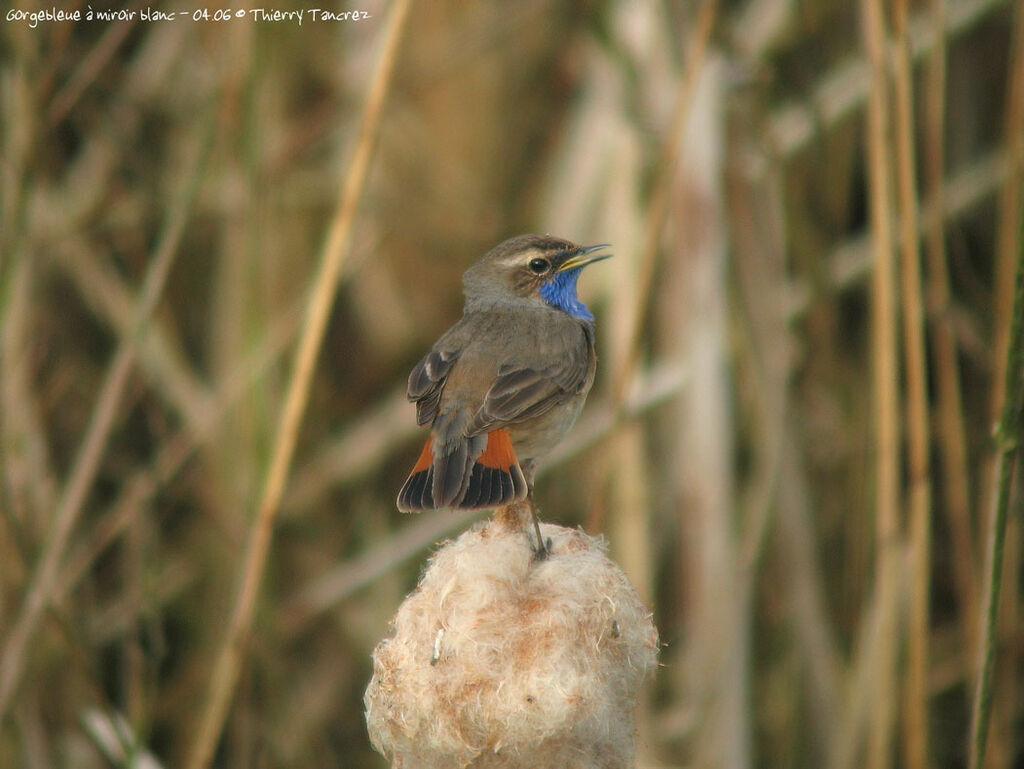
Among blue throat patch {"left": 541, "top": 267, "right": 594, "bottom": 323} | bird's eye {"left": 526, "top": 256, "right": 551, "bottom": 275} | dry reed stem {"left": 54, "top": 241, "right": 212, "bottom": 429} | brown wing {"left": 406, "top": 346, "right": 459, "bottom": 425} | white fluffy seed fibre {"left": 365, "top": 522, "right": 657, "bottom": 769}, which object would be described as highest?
dry reed stem {"left": 54, "top": 241, "right": 212, "bottom": 429}

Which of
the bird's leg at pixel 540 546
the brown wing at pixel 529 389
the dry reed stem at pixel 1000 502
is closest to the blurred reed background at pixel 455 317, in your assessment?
the brown wing at pixel 529 389

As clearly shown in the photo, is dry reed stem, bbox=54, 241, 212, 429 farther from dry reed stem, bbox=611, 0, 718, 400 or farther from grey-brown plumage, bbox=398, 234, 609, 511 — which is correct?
dry reed stem, bbox=611, 0, 718, 400

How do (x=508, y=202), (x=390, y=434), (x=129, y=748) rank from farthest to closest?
(x=508, y=202) < (x=390, y=434) < (x=129, y=748)

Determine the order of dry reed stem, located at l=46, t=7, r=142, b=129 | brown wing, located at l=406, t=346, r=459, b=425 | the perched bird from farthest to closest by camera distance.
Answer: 1. dry reed stem, located at l=46, t=7, r=142, b=129
2. brown wing, located at l=406, t=346, r=459, b=425
3. the perched bird

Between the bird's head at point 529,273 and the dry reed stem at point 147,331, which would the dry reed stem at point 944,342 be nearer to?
the bird's head at point 529,273

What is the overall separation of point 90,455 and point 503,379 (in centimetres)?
119

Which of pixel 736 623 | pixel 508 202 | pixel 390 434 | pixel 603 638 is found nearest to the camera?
pixel 603 638

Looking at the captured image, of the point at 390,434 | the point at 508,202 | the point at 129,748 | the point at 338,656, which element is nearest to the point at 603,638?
the point at 129,748

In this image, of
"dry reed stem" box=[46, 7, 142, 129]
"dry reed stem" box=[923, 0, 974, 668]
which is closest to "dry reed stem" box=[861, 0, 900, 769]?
"dry reed stem" box=[923, 0, 974, 668]

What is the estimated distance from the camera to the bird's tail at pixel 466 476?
2143mm

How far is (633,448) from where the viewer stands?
3.77 m

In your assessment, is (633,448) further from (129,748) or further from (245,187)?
(129,748)

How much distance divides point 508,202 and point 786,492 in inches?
106

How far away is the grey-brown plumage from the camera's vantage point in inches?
89.1
